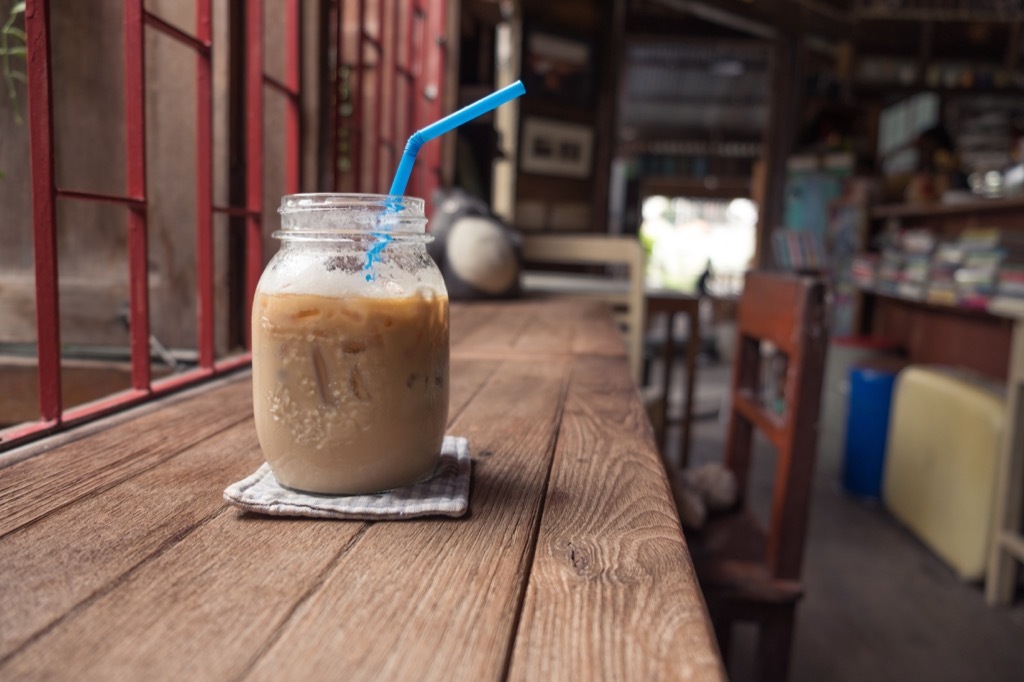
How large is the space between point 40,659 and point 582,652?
0.28 metres

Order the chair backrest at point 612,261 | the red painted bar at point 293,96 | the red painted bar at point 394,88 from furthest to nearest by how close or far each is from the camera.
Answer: the chair backrest at point 612,261
the red painted bar at point 394,88
the red painted bar at point 293,96

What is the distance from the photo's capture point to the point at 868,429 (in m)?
3.48

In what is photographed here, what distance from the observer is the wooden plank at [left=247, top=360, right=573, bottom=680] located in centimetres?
39

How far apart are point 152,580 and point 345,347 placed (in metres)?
0.20

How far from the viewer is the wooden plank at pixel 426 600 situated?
1.27 ft

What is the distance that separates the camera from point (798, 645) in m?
2.19

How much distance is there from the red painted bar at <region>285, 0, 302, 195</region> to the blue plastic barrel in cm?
289

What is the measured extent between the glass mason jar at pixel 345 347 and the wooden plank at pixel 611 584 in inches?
5.8

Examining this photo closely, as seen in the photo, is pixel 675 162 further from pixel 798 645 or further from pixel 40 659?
pixel 40 659

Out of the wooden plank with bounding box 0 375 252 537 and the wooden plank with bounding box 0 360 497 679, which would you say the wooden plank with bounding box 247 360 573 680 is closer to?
the wooden plank with bounding box 0 360 497 679

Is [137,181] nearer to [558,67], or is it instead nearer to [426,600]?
[426,600]

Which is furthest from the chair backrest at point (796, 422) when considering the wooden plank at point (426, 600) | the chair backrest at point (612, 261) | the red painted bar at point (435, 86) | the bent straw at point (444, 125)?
Result: the red painted bar at point (435, 86)

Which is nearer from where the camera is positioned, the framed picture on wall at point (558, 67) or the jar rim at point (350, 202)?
the jar rim at point (350, 202)

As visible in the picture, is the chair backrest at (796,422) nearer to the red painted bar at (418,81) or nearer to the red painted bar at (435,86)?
the red painted bar at (418,81)
